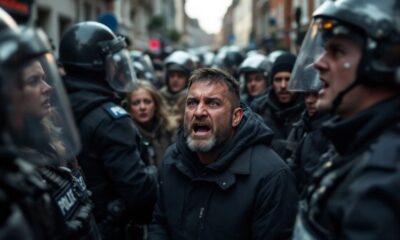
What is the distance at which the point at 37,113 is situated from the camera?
1923 mm

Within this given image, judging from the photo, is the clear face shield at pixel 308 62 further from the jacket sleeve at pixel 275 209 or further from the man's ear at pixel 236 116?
the jacket sleeve at pixel 275 209

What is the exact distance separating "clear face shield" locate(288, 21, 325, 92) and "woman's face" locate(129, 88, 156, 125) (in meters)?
2.54

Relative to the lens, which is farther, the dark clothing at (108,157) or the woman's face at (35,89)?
the dark clothing at (108,157)

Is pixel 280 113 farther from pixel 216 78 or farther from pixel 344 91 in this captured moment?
pixel 344 91

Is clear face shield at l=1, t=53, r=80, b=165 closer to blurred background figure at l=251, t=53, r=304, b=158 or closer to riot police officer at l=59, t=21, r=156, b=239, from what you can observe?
riot police officer at l=59, t=21, r=156, b=239

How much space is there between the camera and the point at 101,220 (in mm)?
3789

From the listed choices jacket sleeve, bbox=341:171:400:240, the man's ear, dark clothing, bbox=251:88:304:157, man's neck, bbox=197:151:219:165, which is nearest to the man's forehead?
the man's ear

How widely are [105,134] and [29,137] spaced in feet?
5.96

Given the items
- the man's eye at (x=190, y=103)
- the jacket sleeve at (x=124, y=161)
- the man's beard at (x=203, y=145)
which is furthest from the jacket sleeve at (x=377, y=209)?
the jacket sleeve at (x=124, y=161)

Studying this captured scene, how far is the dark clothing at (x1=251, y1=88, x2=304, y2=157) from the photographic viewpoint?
5.34m

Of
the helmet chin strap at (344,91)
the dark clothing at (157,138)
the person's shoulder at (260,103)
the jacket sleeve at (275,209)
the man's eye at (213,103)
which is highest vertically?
the helmet chin strap at (344,91)

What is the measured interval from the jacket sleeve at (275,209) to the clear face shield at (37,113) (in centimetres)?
111

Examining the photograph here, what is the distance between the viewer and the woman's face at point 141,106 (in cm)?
560

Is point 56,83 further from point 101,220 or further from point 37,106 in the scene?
point 101,220
